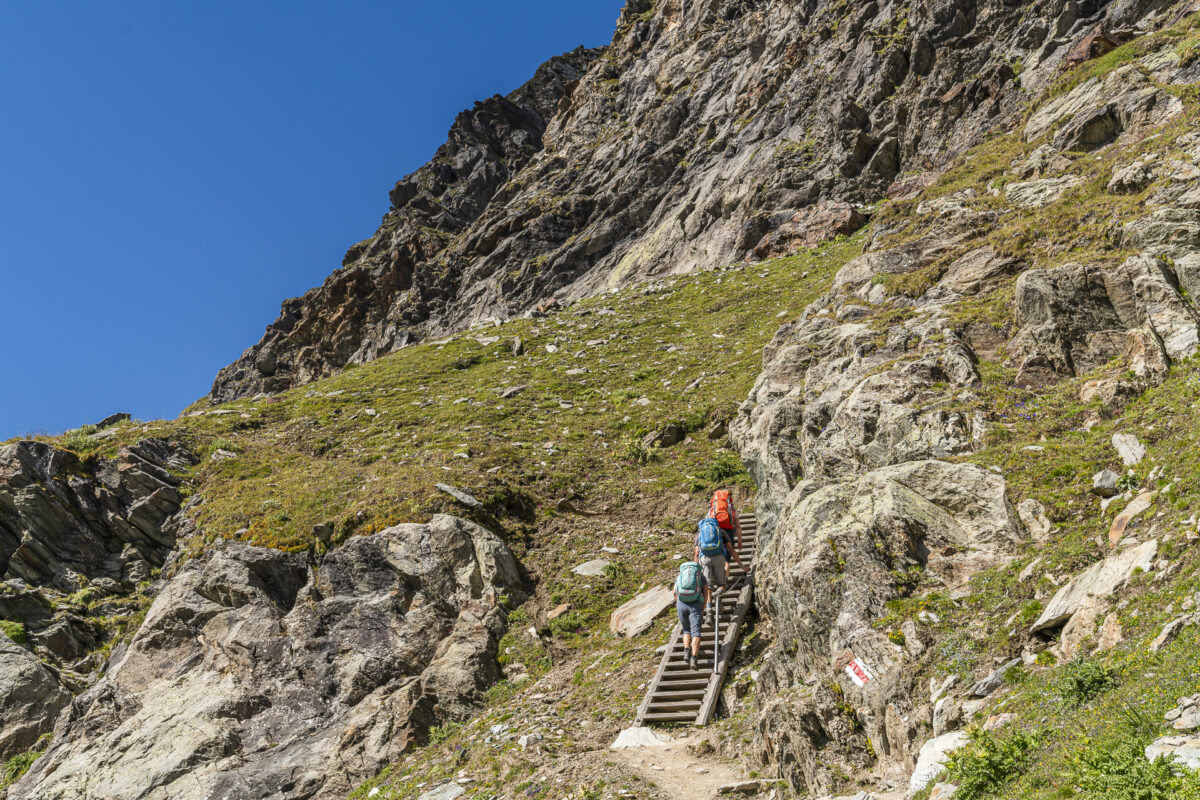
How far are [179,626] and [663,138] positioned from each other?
63872 mm

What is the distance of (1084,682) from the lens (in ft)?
18.3

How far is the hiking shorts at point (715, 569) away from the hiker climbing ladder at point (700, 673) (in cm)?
44

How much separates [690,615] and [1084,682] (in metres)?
6.81

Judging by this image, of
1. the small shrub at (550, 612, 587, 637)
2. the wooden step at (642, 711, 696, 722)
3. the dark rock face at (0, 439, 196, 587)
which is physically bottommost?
the wooden step at (642, 711, 696, 722)

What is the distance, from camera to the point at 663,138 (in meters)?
69.2

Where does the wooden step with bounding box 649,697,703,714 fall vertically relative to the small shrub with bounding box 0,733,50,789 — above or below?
below

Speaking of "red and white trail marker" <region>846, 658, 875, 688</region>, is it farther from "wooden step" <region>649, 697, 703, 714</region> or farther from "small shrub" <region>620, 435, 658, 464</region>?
"small shrub" <region>620, 435, 658, 464</region>

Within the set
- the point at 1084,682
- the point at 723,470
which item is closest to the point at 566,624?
the point at 723,470

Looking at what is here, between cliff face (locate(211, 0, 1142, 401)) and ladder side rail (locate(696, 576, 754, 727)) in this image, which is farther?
cliff face (locate(211, 0, 1142, 401))

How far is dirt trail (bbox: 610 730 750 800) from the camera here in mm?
8484

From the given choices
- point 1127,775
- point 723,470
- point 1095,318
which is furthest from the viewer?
point 723,470

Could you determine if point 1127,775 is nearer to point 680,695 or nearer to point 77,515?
point 680,695

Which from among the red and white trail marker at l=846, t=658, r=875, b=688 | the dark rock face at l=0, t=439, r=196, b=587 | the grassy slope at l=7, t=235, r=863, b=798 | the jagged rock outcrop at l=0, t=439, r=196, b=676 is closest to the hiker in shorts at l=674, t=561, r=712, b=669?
the grassy slope at l=7, t=235, r=863, b=798

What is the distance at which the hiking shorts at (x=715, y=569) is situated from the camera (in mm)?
12945
